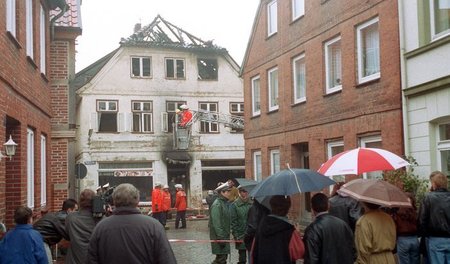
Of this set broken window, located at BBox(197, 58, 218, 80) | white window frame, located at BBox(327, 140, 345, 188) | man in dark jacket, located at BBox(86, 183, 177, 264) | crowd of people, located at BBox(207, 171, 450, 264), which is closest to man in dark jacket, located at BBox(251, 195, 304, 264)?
crowd of people, located at BBox(207, 171, 450, 264)

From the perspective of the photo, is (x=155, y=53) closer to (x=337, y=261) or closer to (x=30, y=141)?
(x=30, y=141)

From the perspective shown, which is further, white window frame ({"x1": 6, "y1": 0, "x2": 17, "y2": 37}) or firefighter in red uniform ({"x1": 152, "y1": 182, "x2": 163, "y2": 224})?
firefighter in red uniform ({"x1": 152, "y1": 182, "x2": 163, "y2": 224})

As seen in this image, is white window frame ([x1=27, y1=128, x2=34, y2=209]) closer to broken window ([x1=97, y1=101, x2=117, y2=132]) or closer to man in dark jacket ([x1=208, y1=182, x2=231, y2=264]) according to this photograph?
man in dark jacket ([x1=208, y1=182, x2=231, y2=264])

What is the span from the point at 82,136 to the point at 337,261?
30.1 m

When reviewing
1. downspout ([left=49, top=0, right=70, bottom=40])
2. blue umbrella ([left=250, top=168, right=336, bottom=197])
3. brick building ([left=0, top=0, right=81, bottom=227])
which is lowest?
blue umbrella ([left=250, top=168, right=336, bottom=197])

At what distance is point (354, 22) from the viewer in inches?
661

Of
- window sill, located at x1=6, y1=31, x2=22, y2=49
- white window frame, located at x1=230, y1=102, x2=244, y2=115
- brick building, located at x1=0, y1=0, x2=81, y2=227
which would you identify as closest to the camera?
window sill, located at x1=6, y1=31, x2=22, y2=49

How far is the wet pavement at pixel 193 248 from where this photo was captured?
14577 mm

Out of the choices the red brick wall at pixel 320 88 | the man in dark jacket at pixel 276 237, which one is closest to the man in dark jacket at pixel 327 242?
the man in dark jacket at pixel 276 237

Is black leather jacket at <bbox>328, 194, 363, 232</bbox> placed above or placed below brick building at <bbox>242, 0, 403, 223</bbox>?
below

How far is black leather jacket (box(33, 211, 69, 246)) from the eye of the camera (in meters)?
7.46

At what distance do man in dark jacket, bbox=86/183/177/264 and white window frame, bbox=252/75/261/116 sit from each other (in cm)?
1912

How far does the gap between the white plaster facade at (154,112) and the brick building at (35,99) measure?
54.3 feet

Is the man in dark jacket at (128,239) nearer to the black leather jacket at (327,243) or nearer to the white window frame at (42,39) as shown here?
the black leather jacket at (327,243)
